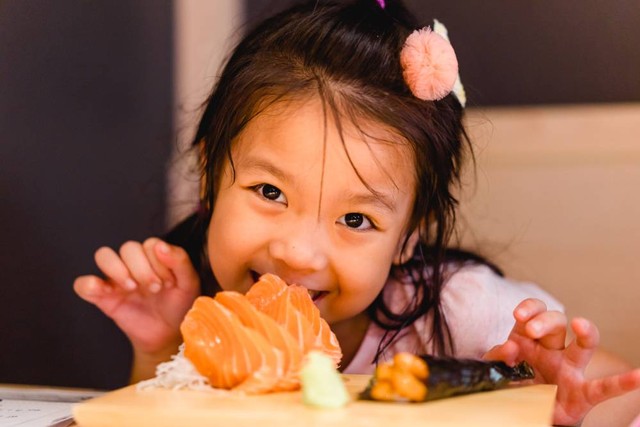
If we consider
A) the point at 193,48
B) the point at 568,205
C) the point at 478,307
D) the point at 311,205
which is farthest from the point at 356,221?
the point at 193,48

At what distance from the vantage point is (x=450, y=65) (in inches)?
46.2

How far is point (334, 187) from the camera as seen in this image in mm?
1151

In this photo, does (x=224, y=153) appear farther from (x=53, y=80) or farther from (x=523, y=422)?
(x=523, y=422)

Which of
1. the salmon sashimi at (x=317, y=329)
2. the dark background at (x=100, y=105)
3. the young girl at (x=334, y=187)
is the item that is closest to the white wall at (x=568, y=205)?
the dark background at (x=100, y=105)

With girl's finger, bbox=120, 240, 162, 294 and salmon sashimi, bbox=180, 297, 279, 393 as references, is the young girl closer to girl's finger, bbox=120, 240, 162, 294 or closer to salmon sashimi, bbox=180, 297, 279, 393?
girl's finger, bbox=120, 240, 162, 294

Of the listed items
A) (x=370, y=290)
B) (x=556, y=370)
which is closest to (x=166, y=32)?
(x=370, y=290)

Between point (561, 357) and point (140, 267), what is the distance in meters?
0.63

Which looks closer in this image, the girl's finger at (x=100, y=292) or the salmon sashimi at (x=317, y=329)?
the salmon sashimi at (x=317, y=329)

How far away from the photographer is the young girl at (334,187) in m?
1.16

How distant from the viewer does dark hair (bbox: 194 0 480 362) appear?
1.20 meters

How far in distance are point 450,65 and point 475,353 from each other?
49 cm

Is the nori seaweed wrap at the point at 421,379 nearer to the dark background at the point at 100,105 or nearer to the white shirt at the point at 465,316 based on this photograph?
the white shirt at the point at 465,316

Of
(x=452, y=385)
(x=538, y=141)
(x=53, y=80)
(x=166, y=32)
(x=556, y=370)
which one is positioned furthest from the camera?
(x=166, y=32)

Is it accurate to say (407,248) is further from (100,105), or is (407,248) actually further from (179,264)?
(100,105)
